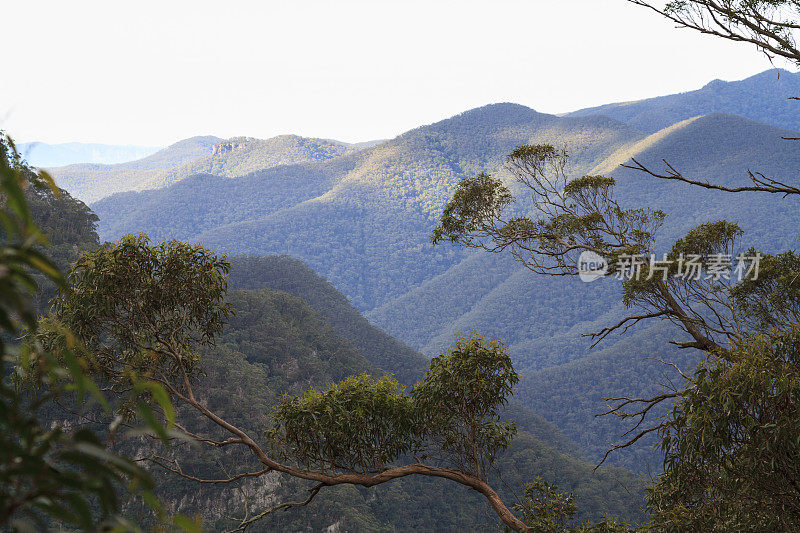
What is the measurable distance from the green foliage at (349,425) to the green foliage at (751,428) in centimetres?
293

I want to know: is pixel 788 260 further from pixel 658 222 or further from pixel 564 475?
pixel 564 475

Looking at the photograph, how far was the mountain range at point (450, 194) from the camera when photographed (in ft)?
239

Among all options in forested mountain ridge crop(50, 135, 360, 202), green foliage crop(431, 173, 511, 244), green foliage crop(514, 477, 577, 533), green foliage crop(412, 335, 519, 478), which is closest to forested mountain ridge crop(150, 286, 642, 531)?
green foliage crop(431, 173, 511, 244)

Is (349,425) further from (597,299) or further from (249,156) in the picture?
(249,156)

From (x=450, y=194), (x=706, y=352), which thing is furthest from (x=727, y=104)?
(x=706, y=352)

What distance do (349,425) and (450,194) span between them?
416ft

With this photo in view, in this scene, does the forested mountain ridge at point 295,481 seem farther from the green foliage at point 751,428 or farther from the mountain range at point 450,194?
the green foliage at point 751,428

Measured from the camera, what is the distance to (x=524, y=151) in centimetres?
1057

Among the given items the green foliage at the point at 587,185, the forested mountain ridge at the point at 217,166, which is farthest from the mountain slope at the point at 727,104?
the green foliage at the point at 587,185

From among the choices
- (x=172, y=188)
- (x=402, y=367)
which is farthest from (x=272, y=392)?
(x=172, y=188)

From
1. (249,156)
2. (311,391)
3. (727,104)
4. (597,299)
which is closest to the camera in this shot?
(311,391)

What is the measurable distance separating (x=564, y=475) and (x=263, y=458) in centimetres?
3833

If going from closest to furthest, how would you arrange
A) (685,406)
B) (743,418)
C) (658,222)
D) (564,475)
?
(743,418) < (685,406) < (658,222) < (564,475)

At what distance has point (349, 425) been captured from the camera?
20.1ft
